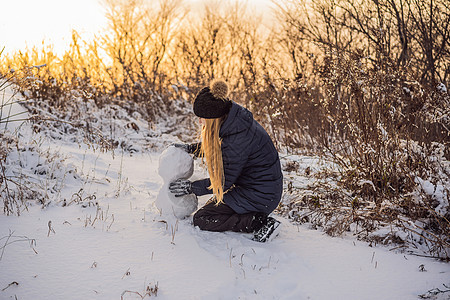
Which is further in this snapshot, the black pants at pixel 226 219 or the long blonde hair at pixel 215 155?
the black pants at pixel 226 219

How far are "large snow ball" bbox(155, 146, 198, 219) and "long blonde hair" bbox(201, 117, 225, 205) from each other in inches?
16.1

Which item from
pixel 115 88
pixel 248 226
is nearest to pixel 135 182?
pixel 248 226

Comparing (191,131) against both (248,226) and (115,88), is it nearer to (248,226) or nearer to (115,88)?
(115,88)

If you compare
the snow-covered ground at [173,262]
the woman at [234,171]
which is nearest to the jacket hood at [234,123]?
the woman at [234,171]

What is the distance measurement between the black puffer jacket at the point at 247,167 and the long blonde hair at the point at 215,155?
48 mm

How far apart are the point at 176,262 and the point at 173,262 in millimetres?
21

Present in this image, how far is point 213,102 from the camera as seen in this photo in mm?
2514

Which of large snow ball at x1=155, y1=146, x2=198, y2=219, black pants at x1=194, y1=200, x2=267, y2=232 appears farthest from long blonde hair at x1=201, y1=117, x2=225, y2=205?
large snow ball at x1=155, y1=146, x2=198, y2=219

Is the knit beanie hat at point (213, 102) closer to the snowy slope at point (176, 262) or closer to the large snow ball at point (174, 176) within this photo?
the large snow ball at point (174, 176)

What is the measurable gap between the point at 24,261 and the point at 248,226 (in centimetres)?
164

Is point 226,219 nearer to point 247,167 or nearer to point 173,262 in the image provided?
point 247,167

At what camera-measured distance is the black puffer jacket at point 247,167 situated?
8.38 ft

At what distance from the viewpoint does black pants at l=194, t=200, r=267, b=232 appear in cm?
272

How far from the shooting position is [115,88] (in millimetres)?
9312
